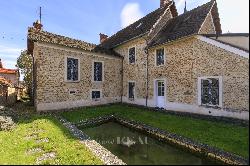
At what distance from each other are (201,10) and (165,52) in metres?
4.96

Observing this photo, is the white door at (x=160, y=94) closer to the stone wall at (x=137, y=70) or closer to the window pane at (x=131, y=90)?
the stone wall at (x=137, y=70)

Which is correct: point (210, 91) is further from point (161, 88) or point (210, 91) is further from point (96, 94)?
point (96, 94)

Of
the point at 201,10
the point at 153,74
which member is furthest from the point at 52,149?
the point at 201,10

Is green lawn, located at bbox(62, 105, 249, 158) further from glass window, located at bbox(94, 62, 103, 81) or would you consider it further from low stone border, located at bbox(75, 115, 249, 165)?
glass window, located at bbox(94, 62, 103, 81)

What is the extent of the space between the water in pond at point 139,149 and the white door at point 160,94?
5619mm

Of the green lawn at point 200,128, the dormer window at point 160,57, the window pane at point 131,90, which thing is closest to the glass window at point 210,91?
the green lawn at point 200,128

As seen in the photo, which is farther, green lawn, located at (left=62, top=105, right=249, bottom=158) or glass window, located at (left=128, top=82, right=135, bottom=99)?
glass window, located at (left=128, top=82, right=135, bottom=99)

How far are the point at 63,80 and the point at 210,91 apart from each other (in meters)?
10.7

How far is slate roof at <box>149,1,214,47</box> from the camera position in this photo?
15.4 metres

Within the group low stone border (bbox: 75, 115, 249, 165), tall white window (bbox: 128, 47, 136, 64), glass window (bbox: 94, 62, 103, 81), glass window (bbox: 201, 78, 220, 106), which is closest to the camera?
low stone border (bbox: 75, 115, 249, 165)

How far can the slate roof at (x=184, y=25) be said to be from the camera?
15.4 metres

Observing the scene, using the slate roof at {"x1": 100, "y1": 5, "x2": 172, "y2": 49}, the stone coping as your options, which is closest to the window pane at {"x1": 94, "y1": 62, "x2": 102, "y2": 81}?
the slate roof at {"x1": 100, "y1": 5, "x2": 172, "y2": 49}

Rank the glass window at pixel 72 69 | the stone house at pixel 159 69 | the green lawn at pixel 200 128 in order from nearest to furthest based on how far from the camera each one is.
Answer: the green lawn at pixel 200 128, the stone house at pixel 159 69, the glass window at pixel 72 69

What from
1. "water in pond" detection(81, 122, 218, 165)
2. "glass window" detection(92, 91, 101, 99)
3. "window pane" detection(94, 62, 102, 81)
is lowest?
"water in pond" detection(81, 122, 218, 165)
